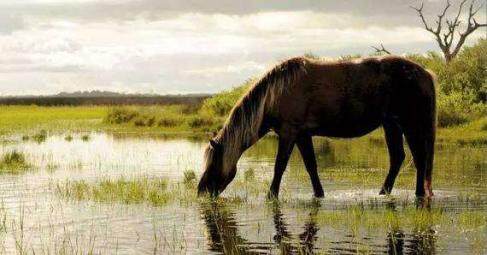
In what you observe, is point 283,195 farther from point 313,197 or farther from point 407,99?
point 407,99

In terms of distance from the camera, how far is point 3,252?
9328 millimetres

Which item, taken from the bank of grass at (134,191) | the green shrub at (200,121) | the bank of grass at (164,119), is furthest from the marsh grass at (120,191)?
the green shrub at (200,121)

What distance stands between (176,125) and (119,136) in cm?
664

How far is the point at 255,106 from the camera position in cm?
1341

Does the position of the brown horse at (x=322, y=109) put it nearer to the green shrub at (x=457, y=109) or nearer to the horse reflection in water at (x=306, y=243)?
the horse reflection in water at (x=306, y=243)

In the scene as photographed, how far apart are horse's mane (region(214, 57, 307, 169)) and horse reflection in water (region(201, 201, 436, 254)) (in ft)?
8.12

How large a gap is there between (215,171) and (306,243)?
13.7 feet

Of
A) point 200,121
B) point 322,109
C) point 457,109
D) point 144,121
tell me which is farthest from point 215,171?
point 144,121

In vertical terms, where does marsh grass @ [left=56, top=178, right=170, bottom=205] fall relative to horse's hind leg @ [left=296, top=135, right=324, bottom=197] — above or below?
below

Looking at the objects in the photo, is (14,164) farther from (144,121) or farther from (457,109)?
(144,121)

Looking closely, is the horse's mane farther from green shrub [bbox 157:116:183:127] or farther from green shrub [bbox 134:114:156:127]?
green shrub [bbox 134:114:156:127]

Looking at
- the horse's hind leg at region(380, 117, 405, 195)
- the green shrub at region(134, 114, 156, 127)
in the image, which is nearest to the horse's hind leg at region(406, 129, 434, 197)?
the horse's hind leg at region(380, 117, 405, 195)

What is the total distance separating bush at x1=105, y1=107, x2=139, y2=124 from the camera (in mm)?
47969

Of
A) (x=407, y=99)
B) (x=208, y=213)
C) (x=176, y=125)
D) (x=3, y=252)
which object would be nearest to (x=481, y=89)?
(x=176, y=125)
